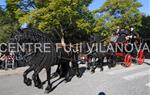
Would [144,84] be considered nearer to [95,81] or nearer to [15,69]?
[95,81]

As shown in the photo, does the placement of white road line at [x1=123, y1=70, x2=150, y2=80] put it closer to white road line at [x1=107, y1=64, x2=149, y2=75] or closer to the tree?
white road line at [x1=107, y1=64, x2=149, y2=75]

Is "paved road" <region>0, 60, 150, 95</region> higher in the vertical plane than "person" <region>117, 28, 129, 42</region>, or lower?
lower

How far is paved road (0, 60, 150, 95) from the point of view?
1167cm

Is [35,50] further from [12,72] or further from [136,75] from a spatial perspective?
[12,72]

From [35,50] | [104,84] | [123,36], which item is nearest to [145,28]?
[104,84]

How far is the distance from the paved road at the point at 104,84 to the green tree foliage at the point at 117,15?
44.1ft

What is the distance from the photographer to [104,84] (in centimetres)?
1264

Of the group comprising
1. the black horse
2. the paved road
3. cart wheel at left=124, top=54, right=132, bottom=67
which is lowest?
the paved road

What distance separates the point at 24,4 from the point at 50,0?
15.3 feet

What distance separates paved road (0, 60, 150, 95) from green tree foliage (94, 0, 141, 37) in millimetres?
13441

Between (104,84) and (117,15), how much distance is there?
18.1 meters

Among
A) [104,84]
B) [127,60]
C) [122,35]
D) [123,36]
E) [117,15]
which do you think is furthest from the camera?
[117,15]

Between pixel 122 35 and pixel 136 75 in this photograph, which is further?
pixel 136 75

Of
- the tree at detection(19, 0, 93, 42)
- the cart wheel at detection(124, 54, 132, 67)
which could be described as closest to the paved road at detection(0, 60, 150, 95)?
the cart wheel at detection(124, 54, 132, 67)
